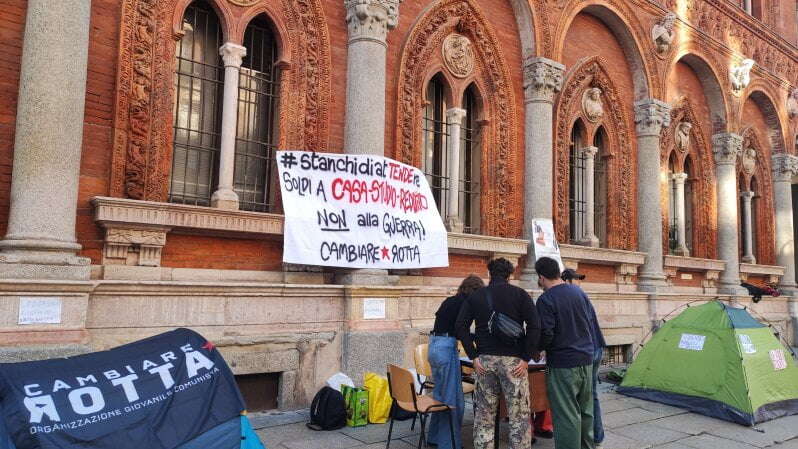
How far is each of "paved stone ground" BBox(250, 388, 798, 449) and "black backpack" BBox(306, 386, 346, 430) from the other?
11cm

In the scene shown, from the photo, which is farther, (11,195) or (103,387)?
(11,195)

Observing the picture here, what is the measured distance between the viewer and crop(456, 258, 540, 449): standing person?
5.32m

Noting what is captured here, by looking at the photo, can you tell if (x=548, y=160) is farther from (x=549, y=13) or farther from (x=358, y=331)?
(x=358, y=331)

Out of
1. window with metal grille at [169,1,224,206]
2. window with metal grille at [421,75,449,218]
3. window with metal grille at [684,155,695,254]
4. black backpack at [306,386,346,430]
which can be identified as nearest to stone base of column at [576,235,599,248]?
window with metal grille at [421,75,449,218]

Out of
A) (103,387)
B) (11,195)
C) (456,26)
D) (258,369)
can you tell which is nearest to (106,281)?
(11,195)

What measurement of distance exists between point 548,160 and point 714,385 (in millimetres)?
5128

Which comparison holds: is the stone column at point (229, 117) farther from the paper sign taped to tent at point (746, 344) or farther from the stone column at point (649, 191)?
the stone column at point (649, 191)

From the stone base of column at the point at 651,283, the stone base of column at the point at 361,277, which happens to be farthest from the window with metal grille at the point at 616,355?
the stone base of column at the point at 361,277

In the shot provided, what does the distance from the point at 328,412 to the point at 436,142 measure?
227 inches

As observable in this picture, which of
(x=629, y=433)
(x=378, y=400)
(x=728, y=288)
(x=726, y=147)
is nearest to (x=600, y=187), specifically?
(x=726, y=147)

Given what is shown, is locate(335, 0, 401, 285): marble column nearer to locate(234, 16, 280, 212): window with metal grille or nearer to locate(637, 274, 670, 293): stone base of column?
locate(234, 16, 280, 212): window with metal grille

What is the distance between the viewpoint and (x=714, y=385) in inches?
328

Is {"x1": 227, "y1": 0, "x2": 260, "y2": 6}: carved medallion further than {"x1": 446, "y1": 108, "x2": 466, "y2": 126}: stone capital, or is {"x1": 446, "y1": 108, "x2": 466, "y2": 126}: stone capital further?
{"x1": 446, "y1": 108, "x2": 466, "y2": 126}: stone capital

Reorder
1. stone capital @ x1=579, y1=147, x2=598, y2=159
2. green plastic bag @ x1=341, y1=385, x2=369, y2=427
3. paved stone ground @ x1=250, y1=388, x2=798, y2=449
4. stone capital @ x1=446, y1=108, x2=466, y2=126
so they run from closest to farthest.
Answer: paved stone ground @ x1=250, y1=388, x2=798, y2=449
green plastic bag @ x1=341, y1=385, x2=369, y2=427
stone capital @ x1=446, y1=108, x2=466, y2=126
stone capital @ x1=579, y1=147, x2=598, y2=159
